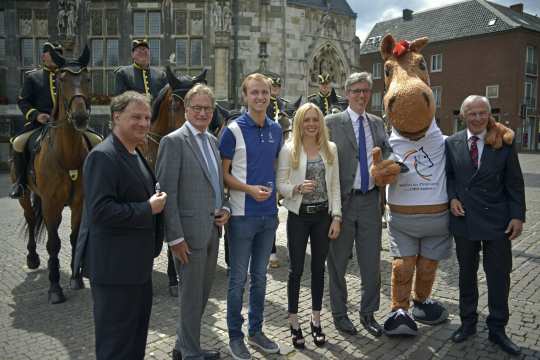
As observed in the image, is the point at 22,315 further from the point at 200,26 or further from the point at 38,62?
the point at 38,62

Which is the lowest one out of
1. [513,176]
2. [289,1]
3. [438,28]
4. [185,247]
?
[185,247]

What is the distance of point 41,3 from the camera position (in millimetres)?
19906

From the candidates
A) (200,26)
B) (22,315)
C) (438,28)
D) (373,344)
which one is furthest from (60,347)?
(438,28)

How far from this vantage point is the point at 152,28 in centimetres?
1942

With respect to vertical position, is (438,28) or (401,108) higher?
(438,28)

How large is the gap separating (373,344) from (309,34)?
19.2 metres

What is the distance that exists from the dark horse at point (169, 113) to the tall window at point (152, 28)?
14807 mm

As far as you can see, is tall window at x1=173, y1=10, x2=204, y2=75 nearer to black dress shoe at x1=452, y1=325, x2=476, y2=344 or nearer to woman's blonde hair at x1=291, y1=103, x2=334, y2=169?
woman's blonde hair at x1=291, y1=103, x2=334, y2=169

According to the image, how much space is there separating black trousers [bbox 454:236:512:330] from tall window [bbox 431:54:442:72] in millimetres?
41687

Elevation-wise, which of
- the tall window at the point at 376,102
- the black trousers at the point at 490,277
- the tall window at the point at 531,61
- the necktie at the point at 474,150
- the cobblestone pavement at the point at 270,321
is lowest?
the cobblestone pavement at the point at 270,321

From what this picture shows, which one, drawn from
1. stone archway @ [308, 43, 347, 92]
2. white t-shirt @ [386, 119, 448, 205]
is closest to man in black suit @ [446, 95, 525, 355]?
white t-shirt @ [386, 119, 448, 205]

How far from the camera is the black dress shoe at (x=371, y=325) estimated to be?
13.5ft

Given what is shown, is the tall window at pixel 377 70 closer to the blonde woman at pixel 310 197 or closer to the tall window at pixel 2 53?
the tall window at pixel 2 53

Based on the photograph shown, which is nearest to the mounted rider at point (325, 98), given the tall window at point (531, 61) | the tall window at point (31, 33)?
the tall window at point (31, 33)
